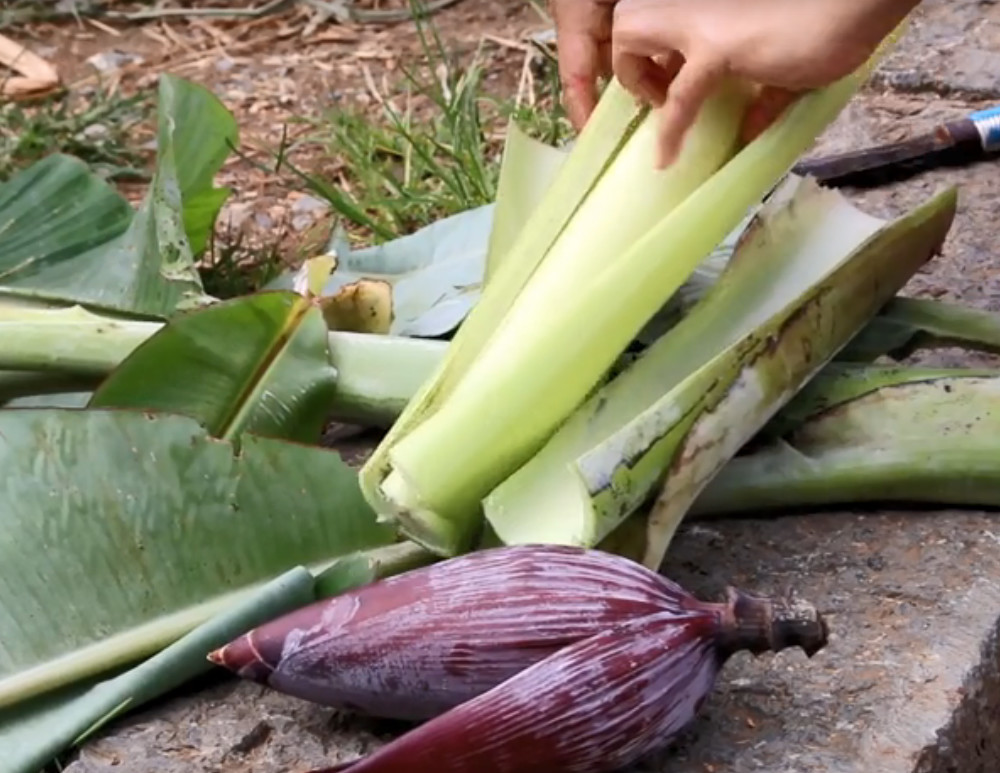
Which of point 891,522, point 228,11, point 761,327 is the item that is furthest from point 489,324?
point 228,11

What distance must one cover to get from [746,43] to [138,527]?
1.27ft

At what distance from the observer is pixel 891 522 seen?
2.83 feet

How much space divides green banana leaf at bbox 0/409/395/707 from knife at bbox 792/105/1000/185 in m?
0.63

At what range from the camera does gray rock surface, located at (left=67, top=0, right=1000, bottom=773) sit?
69cm

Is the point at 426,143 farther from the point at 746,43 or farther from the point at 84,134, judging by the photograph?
the point at 746,43

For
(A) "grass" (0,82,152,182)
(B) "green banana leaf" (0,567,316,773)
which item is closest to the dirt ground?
(A) "grass" (0,82,152,182)

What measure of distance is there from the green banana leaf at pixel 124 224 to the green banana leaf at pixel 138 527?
0.20 m

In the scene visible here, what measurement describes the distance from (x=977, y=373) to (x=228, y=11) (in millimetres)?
1841

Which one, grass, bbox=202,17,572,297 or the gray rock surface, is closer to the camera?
the gray rock surface

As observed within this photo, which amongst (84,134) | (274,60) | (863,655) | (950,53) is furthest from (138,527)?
(274,60)

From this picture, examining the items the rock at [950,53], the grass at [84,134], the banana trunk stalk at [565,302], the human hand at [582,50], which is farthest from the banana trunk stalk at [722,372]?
the grass at [84,134]

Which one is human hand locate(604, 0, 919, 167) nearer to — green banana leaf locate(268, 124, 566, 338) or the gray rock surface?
green banana leaf locate(268, 124, 566, 338)

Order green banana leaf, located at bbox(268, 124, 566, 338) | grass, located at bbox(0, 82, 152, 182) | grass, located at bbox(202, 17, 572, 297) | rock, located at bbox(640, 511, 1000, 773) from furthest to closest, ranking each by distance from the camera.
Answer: grass, located at bbox(0, 82, 152, 182) < grass, located at bbox(202, 17, 572, 297) < green banana leaf, located at bbox(268, 124, 566, 338) < rock, located at bbox(640, 511, 1000, 773)

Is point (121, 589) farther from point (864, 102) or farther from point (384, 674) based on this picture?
point (864, 102)
